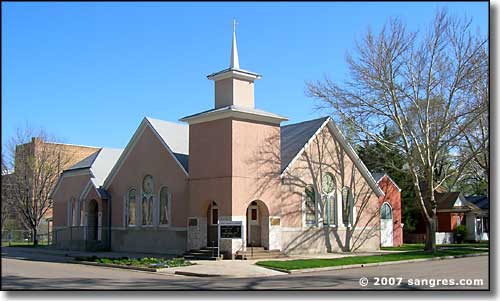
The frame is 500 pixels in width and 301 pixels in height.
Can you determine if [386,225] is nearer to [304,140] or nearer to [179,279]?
[304,140]

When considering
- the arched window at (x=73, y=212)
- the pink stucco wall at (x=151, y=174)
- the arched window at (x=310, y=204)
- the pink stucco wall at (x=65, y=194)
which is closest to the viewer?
the pink stucco wall at (x=151, y=174)

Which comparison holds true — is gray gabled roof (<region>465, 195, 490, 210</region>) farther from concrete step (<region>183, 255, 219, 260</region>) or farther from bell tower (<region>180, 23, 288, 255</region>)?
concrete step (<region>183, 255, 219, 260</region>)

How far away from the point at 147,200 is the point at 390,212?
2008 cm

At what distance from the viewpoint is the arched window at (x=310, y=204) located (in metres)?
31.5

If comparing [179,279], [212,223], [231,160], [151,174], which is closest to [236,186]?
[231,160]

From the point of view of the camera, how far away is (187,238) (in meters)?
30.2

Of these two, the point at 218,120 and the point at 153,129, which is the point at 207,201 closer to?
the point at 218,120

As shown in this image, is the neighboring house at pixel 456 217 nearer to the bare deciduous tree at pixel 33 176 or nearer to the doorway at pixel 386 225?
the doorway at pixel 386 225

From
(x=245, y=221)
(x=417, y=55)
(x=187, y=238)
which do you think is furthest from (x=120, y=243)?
(x=417, y=55)

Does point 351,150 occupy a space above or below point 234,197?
above

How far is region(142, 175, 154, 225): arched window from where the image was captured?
1319 inches

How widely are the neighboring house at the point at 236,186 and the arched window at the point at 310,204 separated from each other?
51mm

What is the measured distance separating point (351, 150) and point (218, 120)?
8.79 metres

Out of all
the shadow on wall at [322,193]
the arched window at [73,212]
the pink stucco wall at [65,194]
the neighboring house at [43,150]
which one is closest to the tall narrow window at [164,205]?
the shadow on wall at [322,193]
